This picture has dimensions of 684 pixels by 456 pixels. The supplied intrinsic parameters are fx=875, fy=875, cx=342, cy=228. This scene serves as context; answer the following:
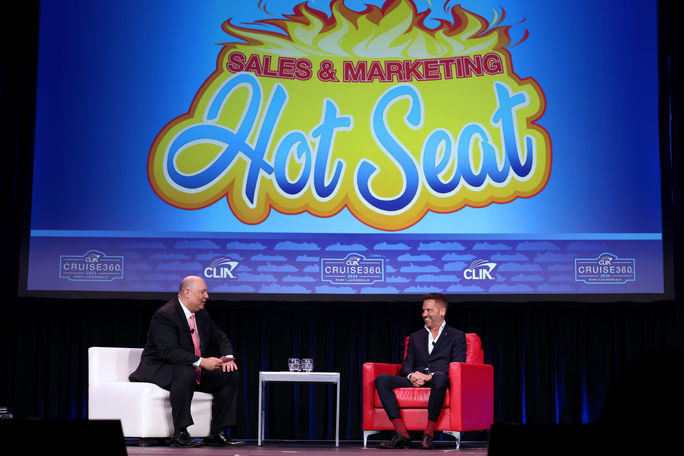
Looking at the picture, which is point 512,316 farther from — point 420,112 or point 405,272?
point 420,112

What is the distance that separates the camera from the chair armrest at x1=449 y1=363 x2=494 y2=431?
513 cm

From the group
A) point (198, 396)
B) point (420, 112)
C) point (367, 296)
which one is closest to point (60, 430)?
point (198, 396)

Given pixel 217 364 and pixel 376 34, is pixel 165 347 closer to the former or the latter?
pixel 217 364

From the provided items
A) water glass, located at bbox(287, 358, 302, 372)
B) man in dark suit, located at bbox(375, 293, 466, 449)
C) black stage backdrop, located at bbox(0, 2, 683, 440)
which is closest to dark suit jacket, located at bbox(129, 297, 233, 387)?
water glass, located at bbox(287, 358, 302, 372)

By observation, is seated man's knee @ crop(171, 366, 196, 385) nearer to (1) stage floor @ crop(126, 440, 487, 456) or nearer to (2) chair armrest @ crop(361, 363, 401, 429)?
(1) stage floor @ crop(126, 440, 487, 456)

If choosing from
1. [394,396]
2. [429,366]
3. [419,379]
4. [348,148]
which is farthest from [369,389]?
[348,148]

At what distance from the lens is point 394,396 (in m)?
5.22

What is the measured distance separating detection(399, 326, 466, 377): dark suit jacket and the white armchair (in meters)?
1.28

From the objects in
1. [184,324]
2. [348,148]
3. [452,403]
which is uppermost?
[348,148]

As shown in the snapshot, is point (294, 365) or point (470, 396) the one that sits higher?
point (294, 365)

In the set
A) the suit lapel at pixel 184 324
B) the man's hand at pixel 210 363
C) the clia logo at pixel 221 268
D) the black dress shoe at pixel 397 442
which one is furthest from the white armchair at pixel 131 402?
the black dress shoe at pixel 397 442

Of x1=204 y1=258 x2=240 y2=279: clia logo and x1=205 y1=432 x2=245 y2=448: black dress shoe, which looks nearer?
x1=205 y1=432 x2=245 y2=448: black dress shoe

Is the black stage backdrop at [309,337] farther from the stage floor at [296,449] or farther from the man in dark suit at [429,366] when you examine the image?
the man in dark suit at [429,366]

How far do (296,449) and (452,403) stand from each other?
3.13ft
